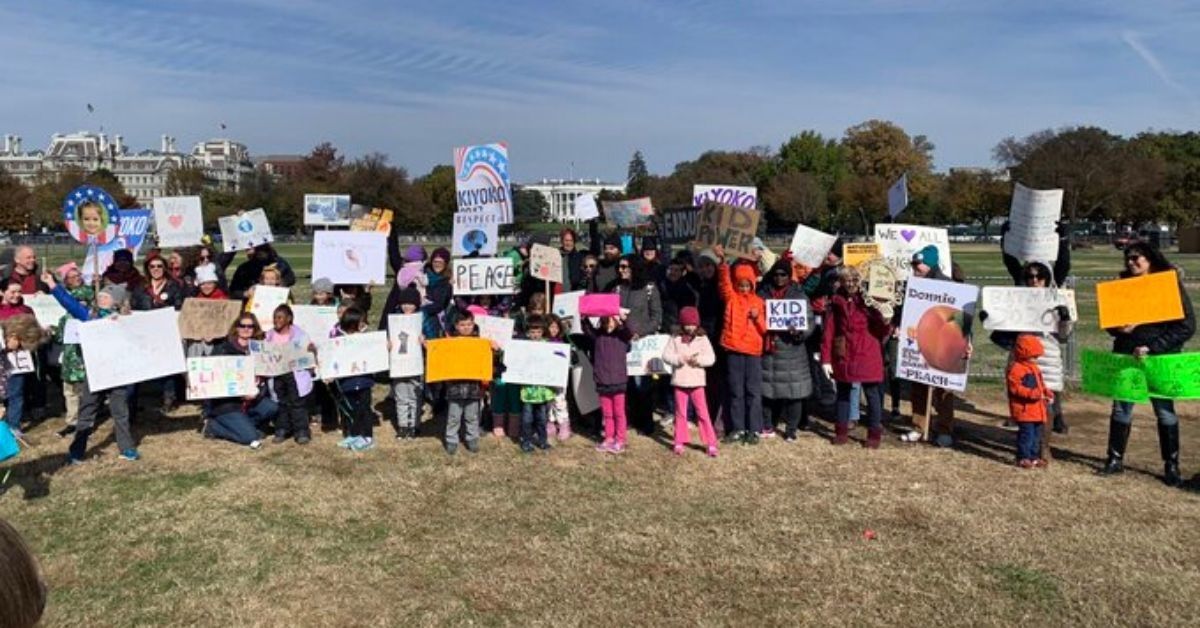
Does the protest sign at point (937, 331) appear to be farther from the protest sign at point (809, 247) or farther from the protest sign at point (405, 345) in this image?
the protest sign at point (405, 345)

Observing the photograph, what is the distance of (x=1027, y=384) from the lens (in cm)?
819

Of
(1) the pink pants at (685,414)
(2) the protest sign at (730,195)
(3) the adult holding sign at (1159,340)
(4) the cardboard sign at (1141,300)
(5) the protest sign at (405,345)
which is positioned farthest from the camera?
(2) the protest sign at (730,195)

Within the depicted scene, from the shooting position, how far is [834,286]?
31.4 feet

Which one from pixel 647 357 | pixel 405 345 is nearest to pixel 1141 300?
pixel 647 357

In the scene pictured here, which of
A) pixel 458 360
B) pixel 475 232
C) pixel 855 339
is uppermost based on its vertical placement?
pixel 475 232

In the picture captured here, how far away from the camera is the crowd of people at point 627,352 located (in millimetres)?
8680

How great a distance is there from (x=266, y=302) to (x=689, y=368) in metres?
5.46

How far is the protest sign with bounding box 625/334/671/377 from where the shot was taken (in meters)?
9.55

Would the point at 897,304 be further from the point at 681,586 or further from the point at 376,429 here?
the point at 376,429

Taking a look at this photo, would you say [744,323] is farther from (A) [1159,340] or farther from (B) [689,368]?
(A) [1159,340]

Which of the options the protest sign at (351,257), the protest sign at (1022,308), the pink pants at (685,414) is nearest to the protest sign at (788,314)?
the pink pants at (685,414)

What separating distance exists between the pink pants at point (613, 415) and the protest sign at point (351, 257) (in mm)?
3801

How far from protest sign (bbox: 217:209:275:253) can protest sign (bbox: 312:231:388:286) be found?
2729 mm

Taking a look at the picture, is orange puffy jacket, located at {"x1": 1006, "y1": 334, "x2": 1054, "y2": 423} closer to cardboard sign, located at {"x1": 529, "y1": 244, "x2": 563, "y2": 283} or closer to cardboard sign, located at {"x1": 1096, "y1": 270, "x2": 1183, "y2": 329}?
cardboard sign, located at {"x1": 1096, "y1": 270, "x2": 1183, "y2": 329}
